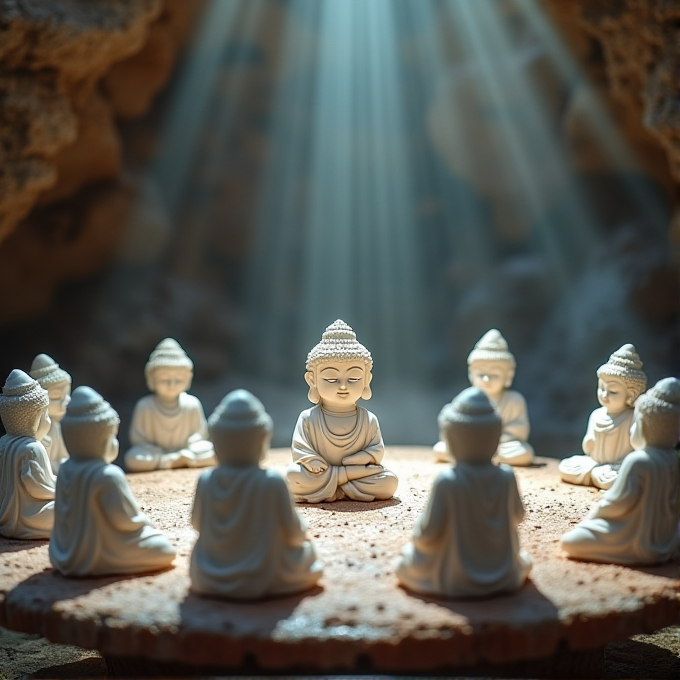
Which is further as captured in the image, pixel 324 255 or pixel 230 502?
pixel 324 255

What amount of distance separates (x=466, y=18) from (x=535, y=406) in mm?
7040

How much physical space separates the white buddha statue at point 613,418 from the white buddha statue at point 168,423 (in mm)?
3518

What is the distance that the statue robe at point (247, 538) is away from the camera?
12.9 feet

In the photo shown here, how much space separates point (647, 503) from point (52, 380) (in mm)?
4582

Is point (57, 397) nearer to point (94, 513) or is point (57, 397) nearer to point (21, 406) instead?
point (21, 406)

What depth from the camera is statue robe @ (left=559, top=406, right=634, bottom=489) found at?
21.0 ft

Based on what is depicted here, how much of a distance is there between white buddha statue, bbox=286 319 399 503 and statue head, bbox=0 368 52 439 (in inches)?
74.5

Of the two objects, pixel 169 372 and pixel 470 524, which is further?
pixel 169 372

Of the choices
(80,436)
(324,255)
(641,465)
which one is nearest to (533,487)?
(641,465)

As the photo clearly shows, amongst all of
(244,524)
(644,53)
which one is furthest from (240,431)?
(644,53)

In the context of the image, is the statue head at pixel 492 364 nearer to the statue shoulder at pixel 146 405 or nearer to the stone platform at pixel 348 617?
the stone platform at pixel 348 617

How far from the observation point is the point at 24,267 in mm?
13070

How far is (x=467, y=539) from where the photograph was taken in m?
→ 3.93

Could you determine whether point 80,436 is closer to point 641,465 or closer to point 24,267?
point 641,465
